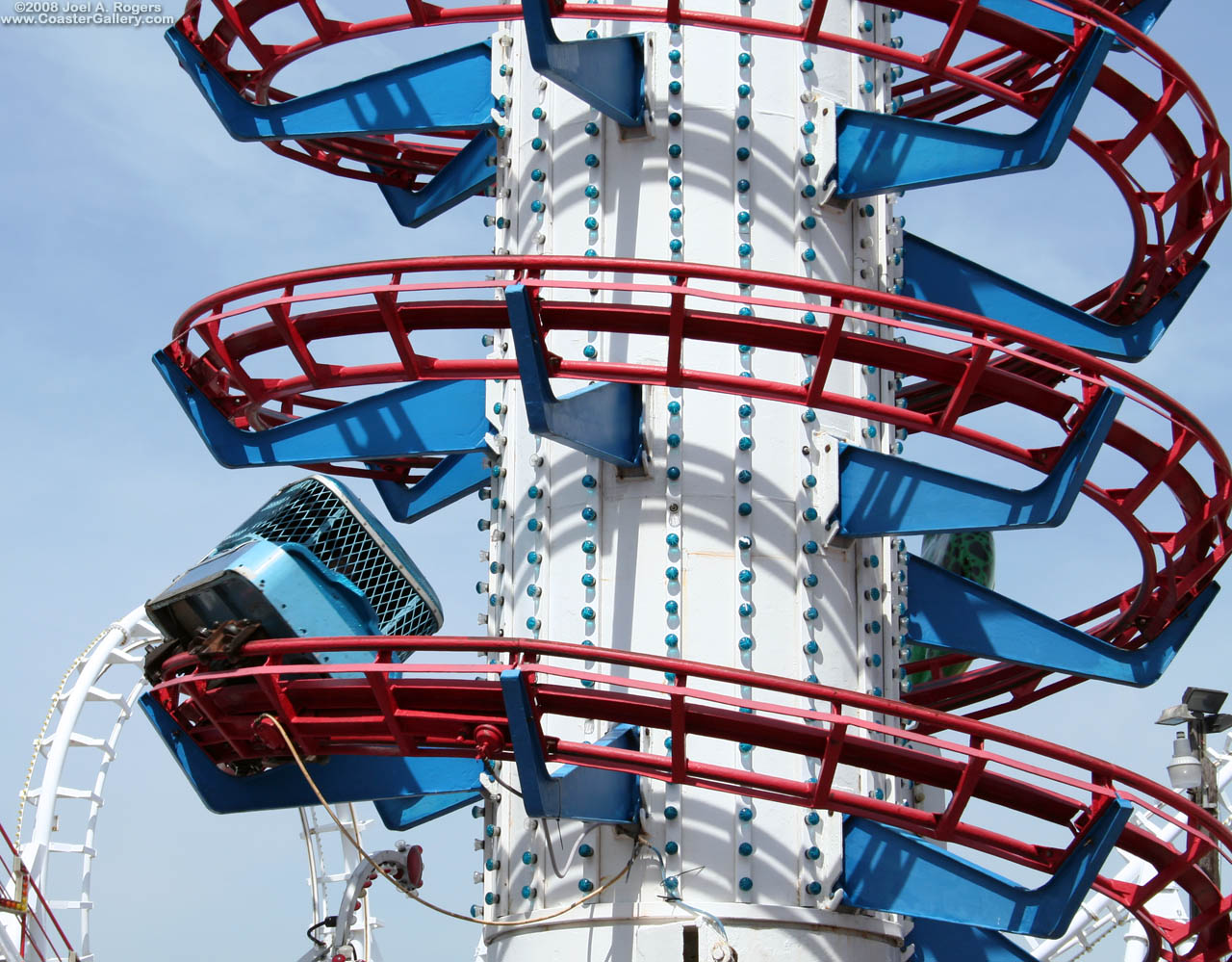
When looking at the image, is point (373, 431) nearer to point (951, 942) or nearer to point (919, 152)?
point (919, 152)

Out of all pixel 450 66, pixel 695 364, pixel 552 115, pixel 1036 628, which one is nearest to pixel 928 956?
pixel 1036 628

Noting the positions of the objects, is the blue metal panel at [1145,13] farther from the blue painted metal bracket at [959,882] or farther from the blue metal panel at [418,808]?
the blue metal panel at [418,808]

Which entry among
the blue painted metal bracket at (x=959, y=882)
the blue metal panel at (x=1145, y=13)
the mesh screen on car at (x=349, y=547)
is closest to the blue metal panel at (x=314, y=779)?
the mesh screen on car at (x=349, y=547)

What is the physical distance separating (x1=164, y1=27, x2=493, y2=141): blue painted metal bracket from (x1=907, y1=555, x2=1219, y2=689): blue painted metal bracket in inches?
249

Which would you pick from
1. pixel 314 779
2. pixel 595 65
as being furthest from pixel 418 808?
pixel 595 65

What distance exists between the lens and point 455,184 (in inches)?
746

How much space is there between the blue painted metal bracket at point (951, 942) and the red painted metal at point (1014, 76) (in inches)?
286

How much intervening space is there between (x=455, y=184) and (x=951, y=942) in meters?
9.09

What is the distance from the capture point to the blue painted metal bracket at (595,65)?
1520 cm

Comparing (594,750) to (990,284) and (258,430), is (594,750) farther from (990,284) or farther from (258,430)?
(990,284)

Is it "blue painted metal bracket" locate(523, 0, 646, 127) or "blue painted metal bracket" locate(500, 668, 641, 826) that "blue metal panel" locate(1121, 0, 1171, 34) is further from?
"blue painted metal bracket" locate(500, 668, 641, 826)

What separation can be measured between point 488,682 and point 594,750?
941 millimetres

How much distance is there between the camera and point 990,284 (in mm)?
18844

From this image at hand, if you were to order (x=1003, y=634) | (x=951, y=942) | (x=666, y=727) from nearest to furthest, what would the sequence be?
(x=666, y=727) → (x=951, y=942) → (x=1003, y=634)
